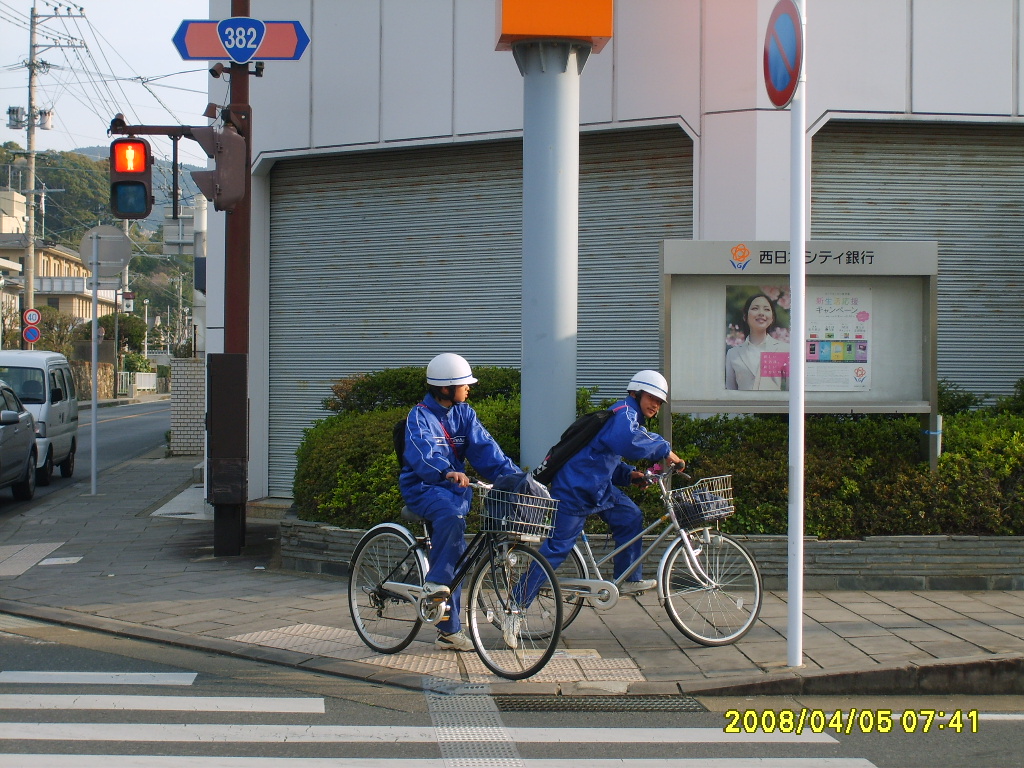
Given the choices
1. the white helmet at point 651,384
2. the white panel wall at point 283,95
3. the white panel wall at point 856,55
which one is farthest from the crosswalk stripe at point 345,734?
the white panel wall at point 283,95

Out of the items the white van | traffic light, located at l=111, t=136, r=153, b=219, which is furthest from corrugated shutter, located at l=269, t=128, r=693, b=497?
the white van

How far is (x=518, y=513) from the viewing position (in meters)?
5.64

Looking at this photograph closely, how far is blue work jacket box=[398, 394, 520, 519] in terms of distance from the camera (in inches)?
232

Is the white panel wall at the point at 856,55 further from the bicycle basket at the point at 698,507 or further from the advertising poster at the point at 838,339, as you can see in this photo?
the bicycle basket at the point at 698,507

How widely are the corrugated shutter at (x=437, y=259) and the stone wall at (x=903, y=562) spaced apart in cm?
336

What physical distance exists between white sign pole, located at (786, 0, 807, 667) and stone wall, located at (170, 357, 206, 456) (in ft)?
54.1

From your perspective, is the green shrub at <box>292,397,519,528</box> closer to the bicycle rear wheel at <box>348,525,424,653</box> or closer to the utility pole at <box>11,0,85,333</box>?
the bicycle rear wheel at <box>348,525,424,653</box>

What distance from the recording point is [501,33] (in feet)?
25.8

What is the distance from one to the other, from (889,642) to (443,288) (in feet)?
22.5

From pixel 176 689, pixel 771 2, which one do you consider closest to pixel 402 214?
pixel 771 2

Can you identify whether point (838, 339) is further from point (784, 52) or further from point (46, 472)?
point (46, 472)

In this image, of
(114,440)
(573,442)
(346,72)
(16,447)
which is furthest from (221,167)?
(114,440)

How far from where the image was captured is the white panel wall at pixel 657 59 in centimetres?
1012

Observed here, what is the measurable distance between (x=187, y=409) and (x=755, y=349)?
50.9 feet
